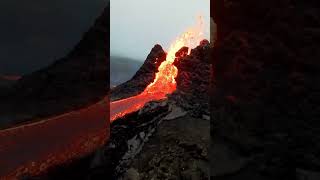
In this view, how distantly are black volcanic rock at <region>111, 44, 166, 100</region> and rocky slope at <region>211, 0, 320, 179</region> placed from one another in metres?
0.72

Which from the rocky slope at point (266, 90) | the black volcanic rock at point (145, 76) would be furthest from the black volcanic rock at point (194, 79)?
the rocky slope at point (266, 90)

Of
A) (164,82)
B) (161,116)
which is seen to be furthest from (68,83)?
(164,82)

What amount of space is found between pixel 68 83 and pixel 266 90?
1076 mm

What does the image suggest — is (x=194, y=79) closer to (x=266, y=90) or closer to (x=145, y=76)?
(x=145, y=76)

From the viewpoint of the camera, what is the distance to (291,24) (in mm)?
2553

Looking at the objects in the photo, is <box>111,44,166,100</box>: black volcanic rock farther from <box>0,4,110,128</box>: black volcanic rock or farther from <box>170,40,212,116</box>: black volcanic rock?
<box>0,4,110,128</box>: black volcanic rock

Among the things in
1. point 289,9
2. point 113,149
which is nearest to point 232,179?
point 113,149

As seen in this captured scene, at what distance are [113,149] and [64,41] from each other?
82 cm

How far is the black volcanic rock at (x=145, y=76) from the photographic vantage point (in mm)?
3414

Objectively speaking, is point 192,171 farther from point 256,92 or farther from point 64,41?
point 64,41

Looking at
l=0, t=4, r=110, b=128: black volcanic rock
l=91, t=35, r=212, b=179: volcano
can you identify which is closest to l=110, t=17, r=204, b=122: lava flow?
l=91, t=35, r=212, b=179: volcano

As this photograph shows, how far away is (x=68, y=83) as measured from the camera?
98.0 inches

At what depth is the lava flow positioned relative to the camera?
3168 mm

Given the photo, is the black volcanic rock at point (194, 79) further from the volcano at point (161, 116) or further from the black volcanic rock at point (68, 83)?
the black volcanic rock at point (68, 83)
